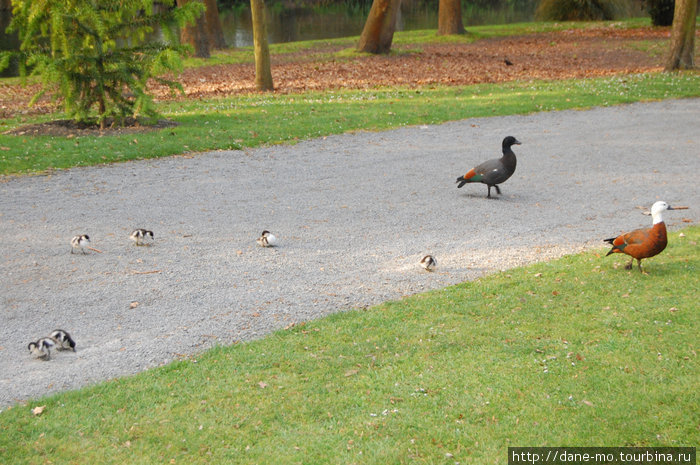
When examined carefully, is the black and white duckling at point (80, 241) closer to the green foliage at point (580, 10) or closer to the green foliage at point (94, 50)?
the green foliage at point (94, 50)

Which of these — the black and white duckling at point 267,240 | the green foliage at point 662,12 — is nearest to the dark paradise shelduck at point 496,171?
the black and white duckling at point 267,240

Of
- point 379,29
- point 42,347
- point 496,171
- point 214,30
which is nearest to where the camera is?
point 42,347

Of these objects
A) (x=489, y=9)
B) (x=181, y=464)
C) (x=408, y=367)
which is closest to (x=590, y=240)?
(x=408, y=367)

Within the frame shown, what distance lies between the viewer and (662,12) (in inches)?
1613

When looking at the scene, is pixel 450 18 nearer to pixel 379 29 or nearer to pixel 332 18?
pixel 379 29

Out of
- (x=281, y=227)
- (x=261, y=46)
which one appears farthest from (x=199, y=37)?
(x=281, y=227)

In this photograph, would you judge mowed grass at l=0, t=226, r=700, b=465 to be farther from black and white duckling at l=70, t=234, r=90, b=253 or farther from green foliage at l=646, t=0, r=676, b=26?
green foliage at l=646, t=0, r=676, b=26

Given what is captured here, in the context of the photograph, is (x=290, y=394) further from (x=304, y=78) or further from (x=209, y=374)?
(x=304, y=78)

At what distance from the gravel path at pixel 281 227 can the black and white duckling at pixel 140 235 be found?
135mm

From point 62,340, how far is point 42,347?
20cm

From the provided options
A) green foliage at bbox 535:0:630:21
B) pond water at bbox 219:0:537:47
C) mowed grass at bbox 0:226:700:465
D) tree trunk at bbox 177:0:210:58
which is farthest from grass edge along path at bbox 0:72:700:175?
green foliage at bbox 535:0:630:21

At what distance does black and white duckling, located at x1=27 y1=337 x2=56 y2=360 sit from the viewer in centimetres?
594

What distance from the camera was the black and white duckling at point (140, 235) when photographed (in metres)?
9.03

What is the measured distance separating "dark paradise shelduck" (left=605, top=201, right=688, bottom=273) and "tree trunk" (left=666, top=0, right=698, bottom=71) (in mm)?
18781
